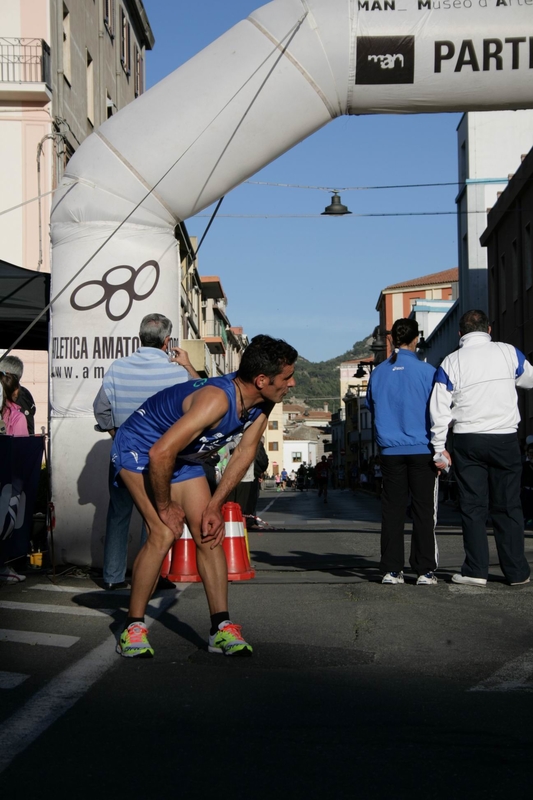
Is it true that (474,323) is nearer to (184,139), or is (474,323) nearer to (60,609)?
(184,139)

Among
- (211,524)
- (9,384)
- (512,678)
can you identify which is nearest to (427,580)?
(211,524)

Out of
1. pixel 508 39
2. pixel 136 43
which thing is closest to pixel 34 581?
pixel 508 39

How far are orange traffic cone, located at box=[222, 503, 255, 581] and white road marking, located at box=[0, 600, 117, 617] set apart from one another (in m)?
1.78

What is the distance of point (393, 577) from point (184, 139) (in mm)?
3926

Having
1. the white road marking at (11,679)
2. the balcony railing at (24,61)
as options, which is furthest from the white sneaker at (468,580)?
the balcony railing at (24,61)

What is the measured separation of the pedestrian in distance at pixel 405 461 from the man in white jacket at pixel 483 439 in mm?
178

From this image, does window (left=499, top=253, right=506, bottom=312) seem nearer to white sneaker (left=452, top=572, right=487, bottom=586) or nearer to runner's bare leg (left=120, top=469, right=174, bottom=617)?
white sneaker (left=452, top=572, right=487, bottom=586)

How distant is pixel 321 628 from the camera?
5816mm

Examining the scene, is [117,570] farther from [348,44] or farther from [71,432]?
[348,44]

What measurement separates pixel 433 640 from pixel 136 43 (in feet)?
131

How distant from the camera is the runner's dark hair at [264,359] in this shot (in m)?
4.80

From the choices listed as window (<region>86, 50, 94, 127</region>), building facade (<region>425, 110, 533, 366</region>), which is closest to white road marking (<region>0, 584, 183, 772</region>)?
window (<region>86, 50, 94, 127</region>)

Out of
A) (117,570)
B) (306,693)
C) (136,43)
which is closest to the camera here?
(306,693)

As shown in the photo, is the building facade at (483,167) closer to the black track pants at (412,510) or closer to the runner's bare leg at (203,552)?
the black track pants at (412,510)
